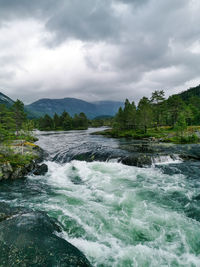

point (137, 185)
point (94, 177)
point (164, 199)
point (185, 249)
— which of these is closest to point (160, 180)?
point (137, 185)

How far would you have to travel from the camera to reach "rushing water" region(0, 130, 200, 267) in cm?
748

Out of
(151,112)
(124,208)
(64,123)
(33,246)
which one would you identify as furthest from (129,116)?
(64,123)

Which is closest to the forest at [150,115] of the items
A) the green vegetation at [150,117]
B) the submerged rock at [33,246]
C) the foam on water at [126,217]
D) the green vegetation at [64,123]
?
the green vegetation at [150,117]

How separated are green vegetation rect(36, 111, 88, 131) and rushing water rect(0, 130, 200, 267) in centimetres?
11326

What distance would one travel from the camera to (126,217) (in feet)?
34.2

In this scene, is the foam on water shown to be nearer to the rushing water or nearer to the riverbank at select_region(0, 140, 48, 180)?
the rushing water

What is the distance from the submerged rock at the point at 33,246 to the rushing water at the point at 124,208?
1.26 metres

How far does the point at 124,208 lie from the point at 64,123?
12609 cm

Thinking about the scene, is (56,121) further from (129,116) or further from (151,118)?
(151,118)

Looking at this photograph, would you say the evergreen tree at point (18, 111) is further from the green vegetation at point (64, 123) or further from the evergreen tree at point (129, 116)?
the green vegetation at point (64, 123)

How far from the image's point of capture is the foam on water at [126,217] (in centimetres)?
736

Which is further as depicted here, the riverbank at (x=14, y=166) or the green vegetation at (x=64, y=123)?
the green vegetation at (x=64, y=123)

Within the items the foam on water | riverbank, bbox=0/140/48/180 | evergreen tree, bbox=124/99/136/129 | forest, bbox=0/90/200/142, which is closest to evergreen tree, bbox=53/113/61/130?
forest, bbox=0/90/200/142

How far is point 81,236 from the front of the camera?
28.0 ft
